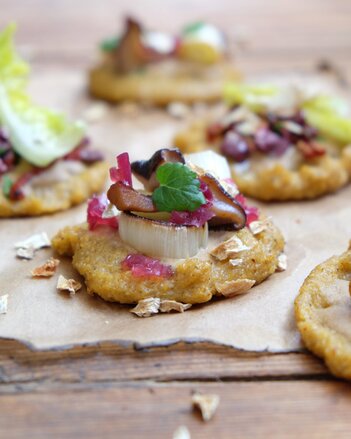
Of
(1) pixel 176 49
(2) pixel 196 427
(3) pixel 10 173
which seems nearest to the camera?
(2) pixel 196 427

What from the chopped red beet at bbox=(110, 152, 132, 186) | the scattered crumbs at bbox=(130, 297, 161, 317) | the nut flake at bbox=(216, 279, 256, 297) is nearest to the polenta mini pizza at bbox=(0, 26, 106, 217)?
the chopped red beet at bbox=(110, 152, 132, 186)

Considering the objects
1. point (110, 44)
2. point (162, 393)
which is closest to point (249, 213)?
point (162, 393)

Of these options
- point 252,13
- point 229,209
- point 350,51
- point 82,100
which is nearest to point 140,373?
point 229,209

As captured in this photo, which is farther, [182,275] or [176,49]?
[176,49]

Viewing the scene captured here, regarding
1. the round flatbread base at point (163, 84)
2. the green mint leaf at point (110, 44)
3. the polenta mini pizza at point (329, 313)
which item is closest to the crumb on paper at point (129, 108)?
the round flatbread base at point (163, 84)

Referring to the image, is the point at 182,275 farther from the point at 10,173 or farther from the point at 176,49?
the point at 176,49

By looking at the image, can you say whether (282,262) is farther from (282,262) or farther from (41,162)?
(41,162)

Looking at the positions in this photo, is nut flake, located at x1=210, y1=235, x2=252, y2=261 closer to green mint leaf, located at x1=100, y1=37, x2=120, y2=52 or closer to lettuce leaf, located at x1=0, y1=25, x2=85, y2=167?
lettuce leaf, located at x1=0, y1=25, x2=85, y2=167
